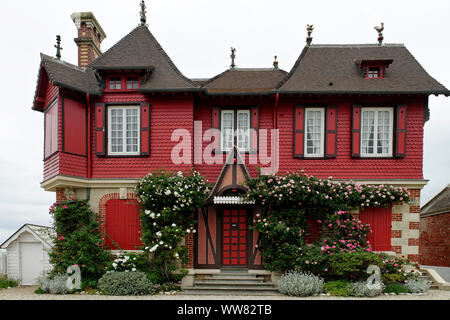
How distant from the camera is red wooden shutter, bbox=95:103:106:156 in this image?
12055 millimetres

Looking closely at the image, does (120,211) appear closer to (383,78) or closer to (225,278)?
(225,278)

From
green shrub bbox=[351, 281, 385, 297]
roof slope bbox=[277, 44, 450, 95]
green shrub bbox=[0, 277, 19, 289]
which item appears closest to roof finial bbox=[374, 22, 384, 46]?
roof slope bbox=[277, 44, 450, 95]

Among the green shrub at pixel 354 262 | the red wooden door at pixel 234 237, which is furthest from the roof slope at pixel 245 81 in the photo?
the green shrub at pixel 354 262

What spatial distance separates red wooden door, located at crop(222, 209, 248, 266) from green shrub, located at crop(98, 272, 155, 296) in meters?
3.17

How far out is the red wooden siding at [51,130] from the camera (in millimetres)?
11734

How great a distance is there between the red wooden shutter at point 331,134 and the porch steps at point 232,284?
5.57 meters

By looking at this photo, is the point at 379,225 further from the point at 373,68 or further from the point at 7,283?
the point at 7,283

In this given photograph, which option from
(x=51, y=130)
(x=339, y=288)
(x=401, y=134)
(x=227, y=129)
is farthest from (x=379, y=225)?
(x=51, y=130)

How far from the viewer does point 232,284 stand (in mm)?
11125

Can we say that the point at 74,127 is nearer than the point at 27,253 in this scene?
Yes

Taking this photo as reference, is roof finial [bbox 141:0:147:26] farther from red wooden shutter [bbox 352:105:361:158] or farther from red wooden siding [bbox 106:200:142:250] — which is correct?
red wooden shutter [bbox 352:105:361:158]

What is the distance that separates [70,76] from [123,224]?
6.32 metres

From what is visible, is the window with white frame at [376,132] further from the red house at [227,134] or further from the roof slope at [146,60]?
the roof slope at [146,60]
